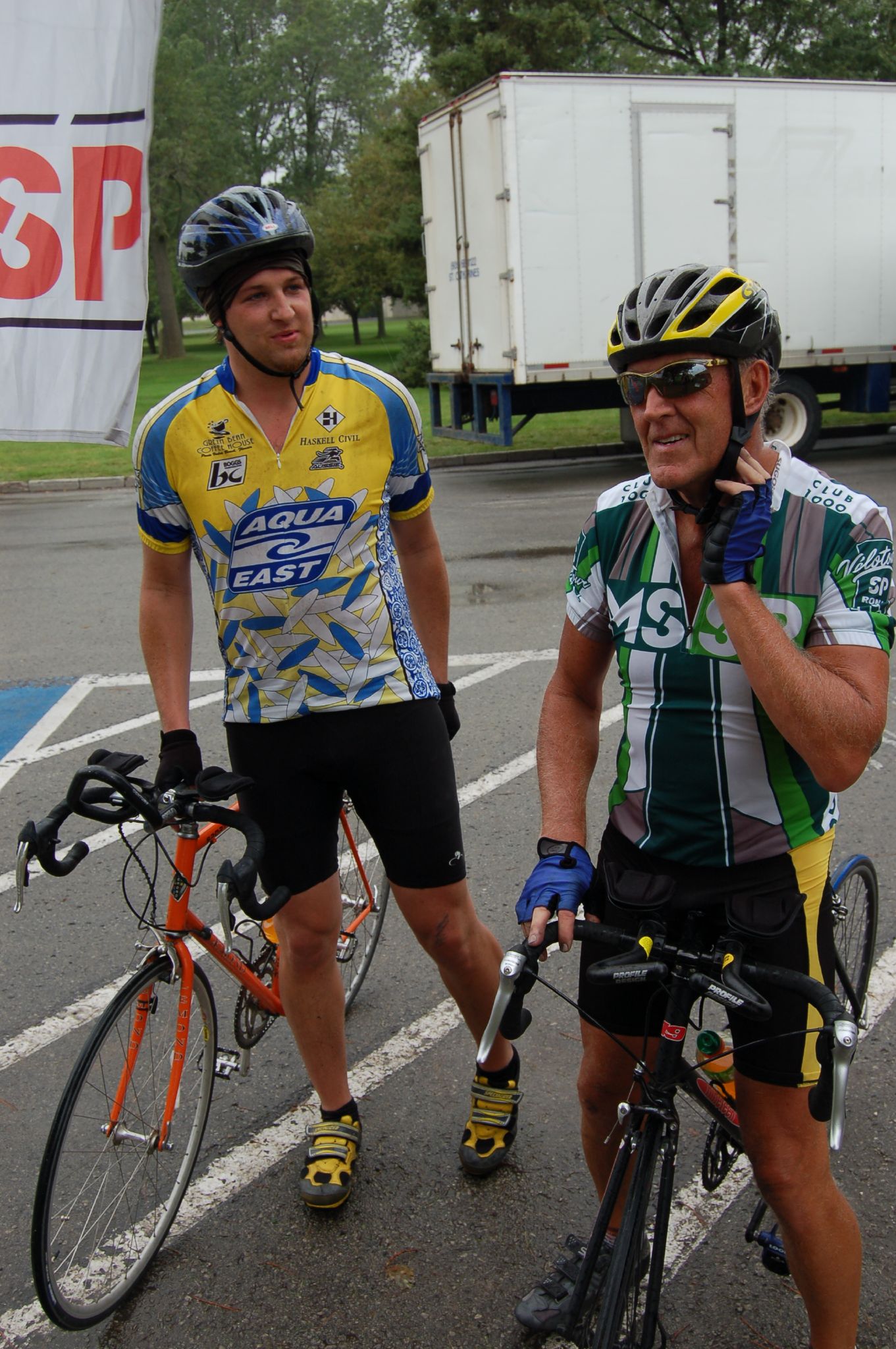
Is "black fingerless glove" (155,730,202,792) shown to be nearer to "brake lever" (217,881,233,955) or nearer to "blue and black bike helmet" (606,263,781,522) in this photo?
"brake lever" (217,881,233,955)

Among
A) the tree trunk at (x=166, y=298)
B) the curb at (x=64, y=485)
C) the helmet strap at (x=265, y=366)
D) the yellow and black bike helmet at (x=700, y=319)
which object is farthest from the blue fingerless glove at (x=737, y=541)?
the tree trunk at (x=166, y=298)

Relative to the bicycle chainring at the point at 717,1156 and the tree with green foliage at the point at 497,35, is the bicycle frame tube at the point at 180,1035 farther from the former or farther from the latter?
the tree with green foliage at the point at 497,35

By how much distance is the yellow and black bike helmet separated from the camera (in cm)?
196

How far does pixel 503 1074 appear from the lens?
3.14m

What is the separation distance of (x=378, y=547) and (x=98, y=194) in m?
0.97

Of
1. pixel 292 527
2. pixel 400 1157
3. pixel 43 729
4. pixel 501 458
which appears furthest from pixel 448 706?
pixel 501 458

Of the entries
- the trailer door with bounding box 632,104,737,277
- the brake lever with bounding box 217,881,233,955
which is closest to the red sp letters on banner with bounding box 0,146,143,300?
the brake lever with bounding box 217,881,233,955

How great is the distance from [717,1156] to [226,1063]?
1.22 meters

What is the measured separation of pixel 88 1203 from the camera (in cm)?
Answer: 276

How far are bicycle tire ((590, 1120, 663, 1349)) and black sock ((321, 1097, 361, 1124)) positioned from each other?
3.81ft

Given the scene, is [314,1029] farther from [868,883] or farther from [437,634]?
[868,883]

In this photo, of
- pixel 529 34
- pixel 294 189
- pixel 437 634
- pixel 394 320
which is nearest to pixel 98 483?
pixel 437 634

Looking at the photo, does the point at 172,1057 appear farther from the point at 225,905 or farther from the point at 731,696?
the point at 731,696

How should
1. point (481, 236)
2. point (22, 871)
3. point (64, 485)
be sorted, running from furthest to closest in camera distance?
point (64, 485) → point (481, 236) → point (22, 871)
